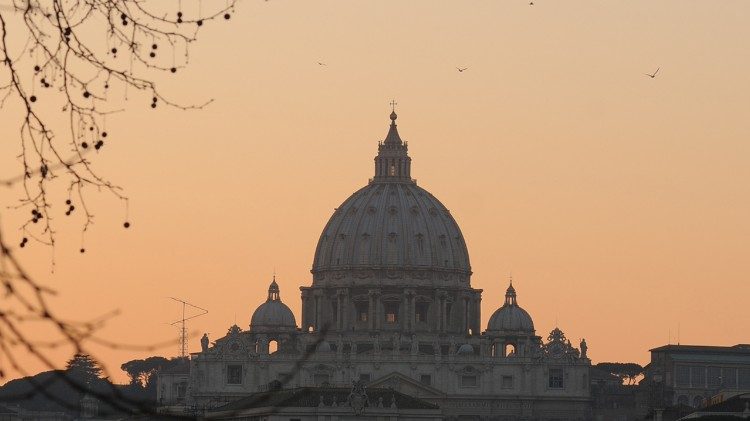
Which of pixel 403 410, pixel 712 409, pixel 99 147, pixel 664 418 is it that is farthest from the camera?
pixel 403 410

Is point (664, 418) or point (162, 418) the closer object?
point (162, 418)

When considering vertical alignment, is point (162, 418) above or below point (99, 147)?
below

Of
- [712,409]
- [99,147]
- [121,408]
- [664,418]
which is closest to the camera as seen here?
[121,408]

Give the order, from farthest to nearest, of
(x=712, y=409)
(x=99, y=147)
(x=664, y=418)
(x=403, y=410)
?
(x=403, y=410)
(x=664, y=418)
(x=712, y=409)
(x=99, y=147)

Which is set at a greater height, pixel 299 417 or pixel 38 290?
pixel 299 417

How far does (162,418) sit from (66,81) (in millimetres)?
2279

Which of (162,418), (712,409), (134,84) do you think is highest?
(712,409)

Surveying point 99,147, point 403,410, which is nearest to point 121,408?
point 99,147

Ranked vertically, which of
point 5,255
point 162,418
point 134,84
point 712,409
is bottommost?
point 162,418

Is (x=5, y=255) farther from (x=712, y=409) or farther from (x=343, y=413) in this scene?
(x=343, y=413)

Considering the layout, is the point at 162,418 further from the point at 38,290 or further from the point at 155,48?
the point at 155,48

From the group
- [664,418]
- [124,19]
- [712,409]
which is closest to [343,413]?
[664,418]

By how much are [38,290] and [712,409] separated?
110482mm

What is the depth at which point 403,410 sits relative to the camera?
6609 inches
